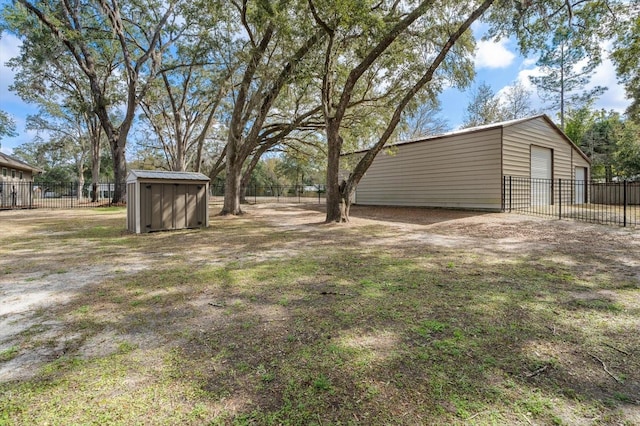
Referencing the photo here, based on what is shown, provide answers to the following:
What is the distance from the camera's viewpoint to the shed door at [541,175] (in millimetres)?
12102

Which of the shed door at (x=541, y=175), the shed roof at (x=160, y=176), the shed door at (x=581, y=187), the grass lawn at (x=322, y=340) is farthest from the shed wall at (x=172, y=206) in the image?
the shed door at (x=581, y=187)

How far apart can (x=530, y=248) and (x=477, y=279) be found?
2720 mm

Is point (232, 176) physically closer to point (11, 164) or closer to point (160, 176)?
point (160, 176)

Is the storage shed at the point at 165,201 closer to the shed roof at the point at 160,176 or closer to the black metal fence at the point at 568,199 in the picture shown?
the shed roof at the point at 160,176

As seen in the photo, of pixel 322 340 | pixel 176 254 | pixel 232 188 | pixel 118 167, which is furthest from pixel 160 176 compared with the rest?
pixel 118 167

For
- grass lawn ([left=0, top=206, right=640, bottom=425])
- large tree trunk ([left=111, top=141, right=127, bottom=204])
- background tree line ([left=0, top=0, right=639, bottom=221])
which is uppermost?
background tree line ([left=0, top=0, right=639, bottom=221])

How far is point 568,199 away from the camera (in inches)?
541

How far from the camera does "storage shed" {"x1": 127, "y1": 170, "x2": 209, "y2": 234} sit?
741 centimetres

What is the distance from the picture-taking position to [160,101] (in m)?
20.2

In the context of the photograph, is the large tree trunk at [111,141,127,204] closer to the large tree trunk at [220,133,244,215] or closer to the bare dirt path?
the large tree trunk at [220,133,244,215]

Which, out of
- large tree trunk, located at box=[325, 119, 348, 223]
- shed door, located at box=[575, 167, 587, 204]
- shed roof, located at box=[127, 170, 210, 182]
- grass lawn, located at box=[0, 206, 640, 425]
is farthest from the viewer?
shed door, located at box=[575, 167, 587, 204]

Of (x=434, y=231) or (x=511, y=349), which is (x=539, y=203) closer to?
(x=434, y=231)

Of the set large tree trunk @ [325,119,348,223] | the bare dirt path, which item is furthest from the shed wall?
large tree trunk @ [325,119,348,223]

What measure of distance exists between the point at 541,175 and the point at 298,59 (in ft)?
34.9
